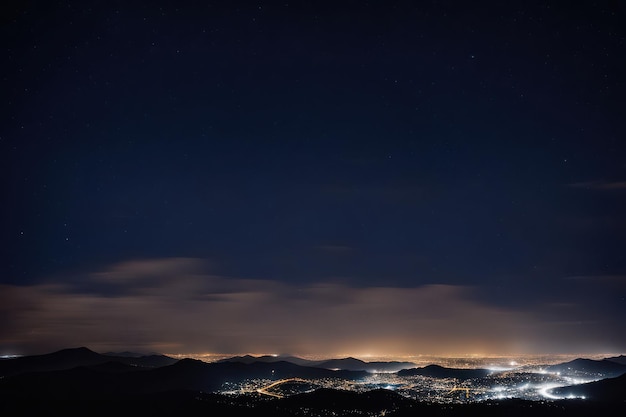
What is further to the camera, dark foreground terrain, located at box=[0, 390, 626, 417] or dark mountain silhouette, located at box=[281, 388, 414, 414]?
dark mountain silhouette, located at box=[281, 388, 414, 414]

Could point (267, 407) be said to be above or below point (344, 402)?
below

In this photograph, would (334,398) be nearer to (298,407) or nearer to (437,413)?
(298,407)

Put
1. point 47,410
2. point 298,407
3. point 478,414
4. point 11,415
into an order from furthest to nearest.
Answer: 1. point 298,407
2. point 478,414
3. point 47,410
4. point 11,415

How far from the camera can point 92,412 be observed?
541 feet

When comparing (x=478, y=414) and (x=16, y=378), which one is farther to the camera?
(x=16, y=378)

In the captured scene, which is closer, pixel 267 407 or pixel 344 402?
pixel 267 407

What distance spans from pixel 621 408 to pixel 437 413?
52640 mm

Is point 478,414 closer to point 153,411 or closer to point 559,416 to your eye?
point 559,416

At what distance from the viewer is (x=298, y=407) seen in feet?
601

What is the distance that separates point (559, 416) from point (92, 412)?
129462mm

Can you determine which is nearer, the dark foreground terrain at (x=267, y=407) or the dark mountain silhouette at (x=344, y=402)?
the dark foreground terrain at (x=267, y=407)

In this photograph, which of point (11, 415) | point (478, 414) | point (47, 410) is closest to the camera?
point (11, 415)

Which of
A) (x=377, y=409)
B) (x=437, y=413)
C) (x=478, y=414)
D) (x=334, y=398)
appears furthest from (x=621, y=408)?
(x=334, y=398)

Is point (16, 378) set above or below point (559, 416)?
above
